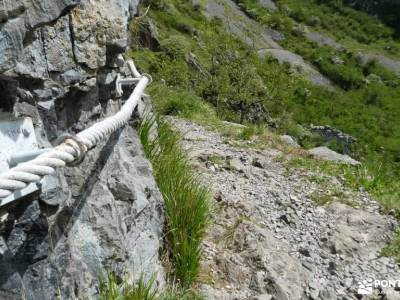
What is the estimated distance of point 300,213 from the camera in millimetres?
6242

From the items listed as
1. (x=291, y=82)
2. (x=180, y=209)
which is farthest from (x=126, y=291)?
(x=291, y=82)

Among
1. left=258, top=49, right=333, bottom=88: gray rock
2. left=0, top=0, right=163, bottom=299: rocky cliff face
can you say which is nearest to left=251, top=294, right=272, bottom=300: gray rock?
left=0, top=0, right=163, bottom=299: rocky cliff face

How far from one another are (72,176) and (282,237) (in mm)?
3155

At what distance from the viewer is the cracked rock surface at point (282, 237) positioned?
454cm

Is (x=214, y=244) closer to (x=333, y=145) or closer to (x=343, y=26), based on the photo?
(x=333, y=145)

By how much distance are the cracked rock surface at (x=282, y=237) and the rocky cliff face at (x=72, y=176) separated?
991mm

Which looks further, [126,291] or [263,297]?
[263,297]

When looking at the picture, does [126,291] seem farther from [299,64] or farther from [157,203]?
[299,64]

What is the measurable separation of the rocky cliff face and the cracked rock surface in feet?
3.25

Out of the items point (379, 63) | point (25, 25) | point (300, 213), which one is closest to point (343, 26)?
point (379, 63)

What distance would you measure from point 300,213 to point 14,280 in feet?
14.8

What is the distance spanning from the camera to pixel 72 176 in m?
3.04

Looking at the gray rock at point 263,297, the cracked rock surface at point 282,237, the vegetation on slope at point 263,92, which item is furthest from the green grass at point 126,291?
the gray rock at point 263,297

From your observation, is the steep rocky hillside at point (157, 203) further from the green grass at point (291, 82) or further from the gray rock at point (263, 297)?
the green grass at point (291, 82)
